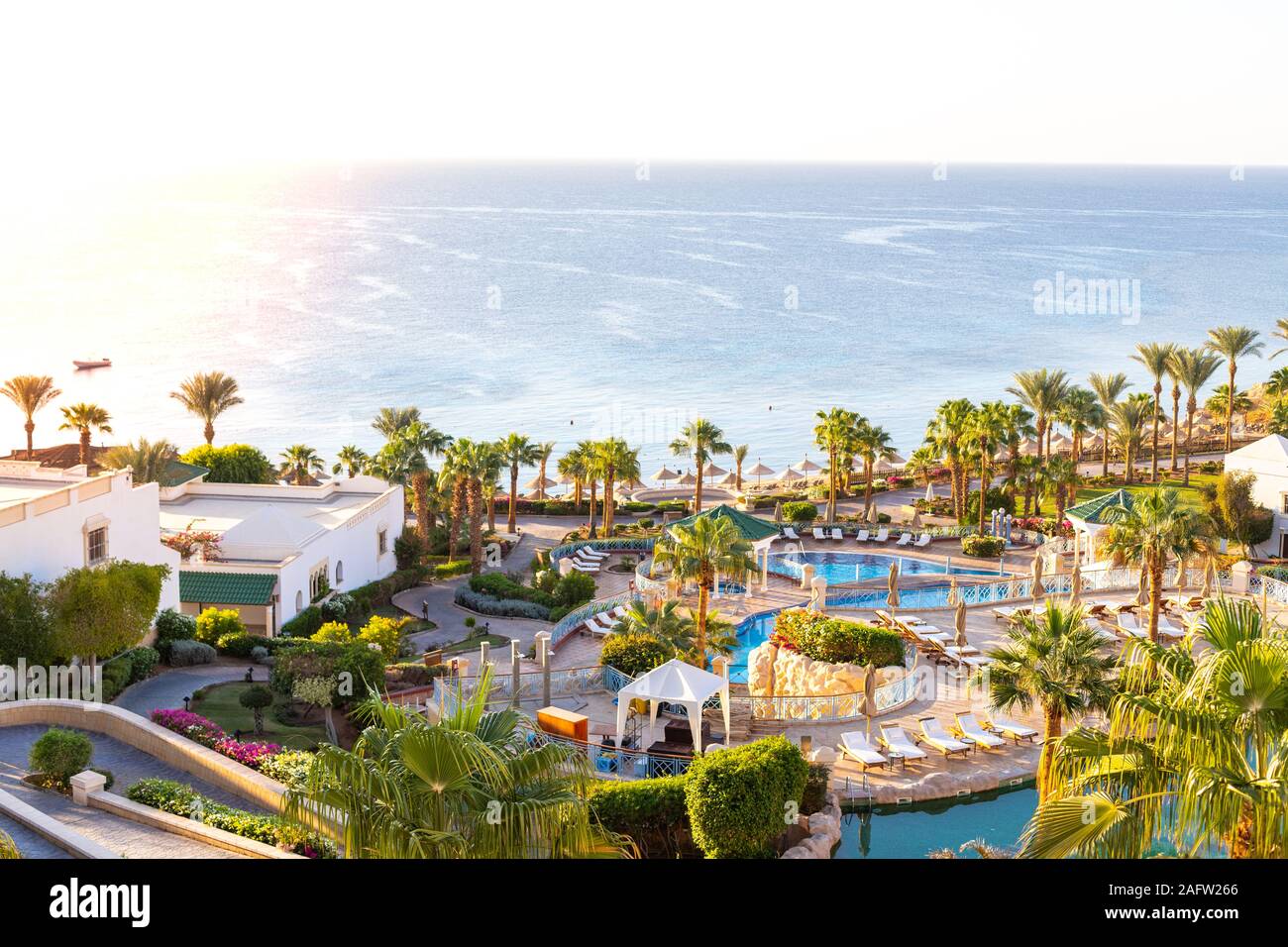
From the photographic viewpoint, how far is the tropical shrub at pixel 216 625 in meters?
30.1

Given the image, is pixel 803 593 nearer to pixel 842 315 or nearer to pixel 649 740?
pixel 649 740

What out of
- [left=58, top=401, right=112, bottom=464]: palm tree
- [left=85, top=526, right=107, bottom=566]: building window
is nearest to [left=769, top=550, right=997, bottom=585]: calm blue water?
[left=85, top=526, right=107, bottom=566]: building window

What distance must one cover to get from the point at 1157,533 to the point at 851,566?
16.9m

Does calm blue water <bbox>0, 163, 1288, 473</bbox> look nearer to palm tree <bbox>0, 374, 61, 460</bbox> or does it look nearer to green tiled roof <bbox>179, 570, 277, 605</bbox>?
palm tree <bbox>0, 374, 61, 460</bbox>

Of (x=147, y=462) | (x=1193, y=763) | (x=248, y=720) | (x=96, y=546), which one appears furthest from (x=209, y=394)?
(x=1193, y=763)

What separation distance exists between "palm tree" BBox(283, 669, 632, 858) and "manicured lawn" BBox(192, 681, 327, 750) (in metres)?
12.4

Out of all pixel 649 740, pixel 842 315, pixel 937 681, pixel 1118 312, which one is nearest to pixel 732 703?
pixel 649 740

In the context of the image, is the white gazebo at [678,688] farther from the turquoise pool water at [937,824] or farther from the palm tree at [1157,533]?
the palm tree at [1157,533]

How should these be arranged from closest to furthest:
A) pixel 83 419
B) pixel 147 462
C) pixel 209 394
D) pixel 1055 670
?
pixel 1055 670, pixel 147 462, pixel 83 419, pixel 209 394

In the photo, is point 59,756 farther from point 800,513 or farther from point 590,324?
point 590,324

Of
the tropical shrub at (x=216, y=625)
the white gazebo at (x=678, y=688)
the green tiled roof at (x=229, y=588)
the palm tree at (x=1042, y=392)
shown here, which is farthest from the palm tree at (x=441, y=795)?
the palm tree at (x=1042, y=392)

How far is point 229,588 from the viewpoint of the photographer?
33688mm

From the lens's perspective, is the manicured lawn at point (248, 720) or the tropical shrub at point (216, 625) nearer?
the manicured lawn at point (248, 720)

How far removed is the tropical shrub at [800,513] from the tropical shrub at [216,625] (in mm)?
21817
